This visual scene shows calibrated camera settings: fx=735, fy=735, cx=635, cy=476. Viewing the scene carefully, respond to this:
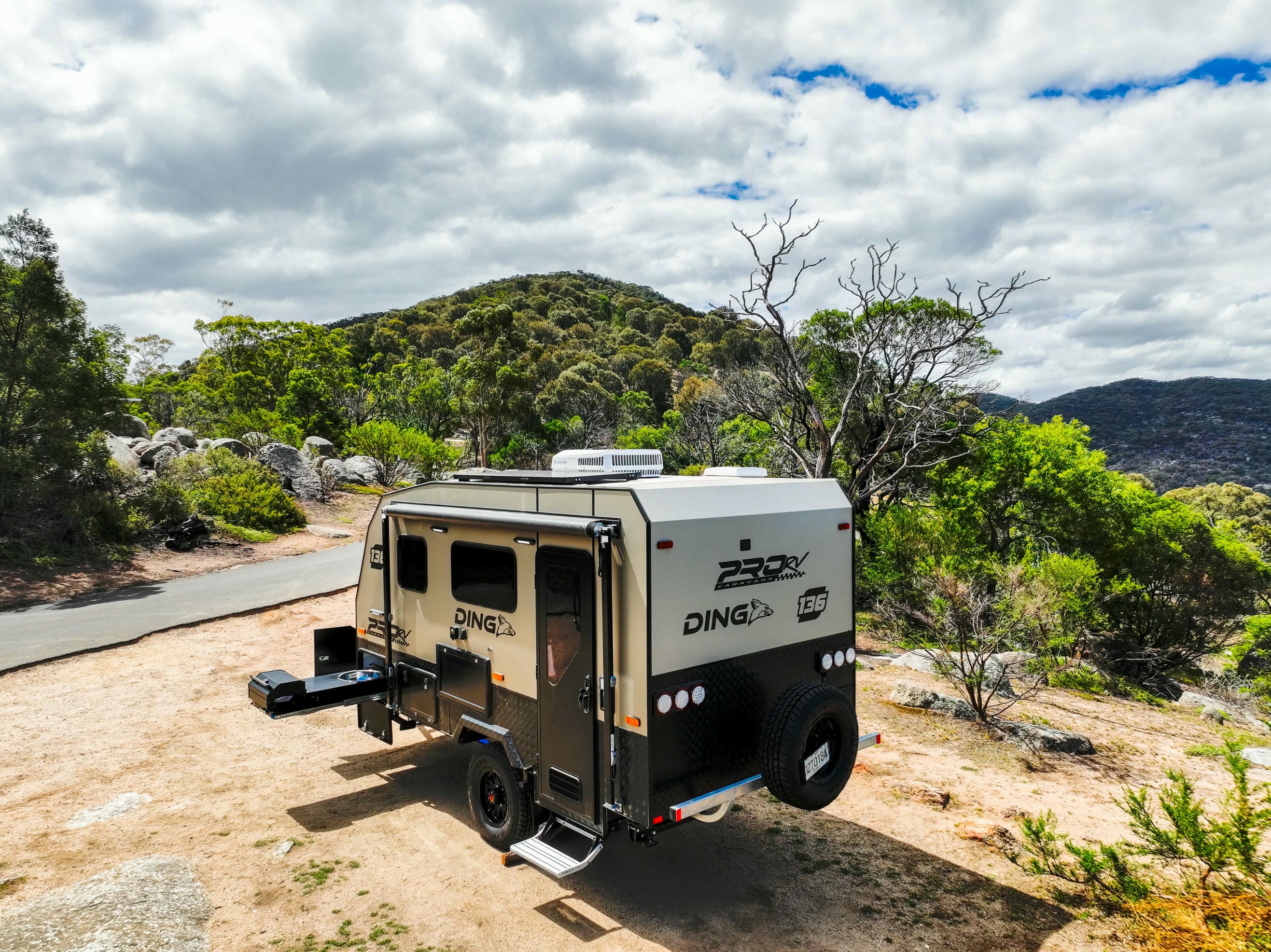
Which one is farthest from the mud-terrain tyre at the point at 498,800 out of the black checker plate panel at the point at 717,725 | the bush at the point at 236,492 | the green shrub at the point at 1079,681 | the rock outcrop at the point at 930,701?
the bush at the point at 236,492

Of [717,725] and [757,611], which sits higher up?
[757,611]

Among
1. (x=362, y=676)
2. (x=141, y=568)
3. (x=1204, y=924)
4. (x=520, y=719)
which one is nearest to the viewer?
(x=1204, y=924)

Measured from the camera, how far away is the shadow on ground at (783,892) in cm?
510

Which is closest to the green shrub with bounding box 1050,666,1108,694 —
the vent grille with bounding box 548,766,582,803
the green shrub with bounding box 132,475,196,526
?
the vent grille with bounding box 548,766,582,803

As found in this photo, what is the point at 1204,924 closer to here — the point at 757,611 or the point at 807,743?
the point at 807,743

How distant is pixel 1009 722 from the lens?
9.08 meters

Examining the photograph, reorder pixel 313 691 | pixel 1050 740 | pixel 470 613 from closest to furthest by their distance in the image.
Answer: pixel 470 613
pixel 313 691
pixel 1050 740

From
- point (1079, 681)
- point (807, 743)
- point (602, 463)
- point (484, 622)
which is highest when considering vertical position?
point (602, 463)

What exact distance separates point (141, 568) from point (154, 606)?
4277 mm

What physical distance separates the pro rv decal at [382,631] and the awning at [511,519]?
1163 mm

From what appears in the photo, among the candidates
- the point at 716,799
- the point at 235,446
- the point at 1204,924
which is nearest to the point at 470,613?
the point at 716,799

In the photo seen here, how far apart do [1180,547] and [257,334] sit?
5090 centimetres

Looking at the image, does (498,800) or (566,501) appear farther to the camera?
(498,800)

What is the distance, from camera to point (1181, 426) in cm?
12225
